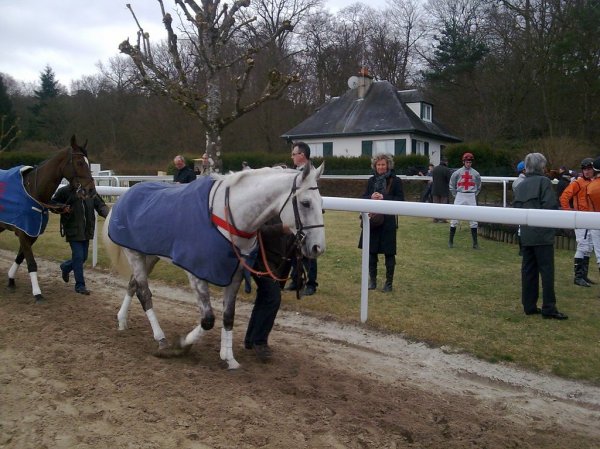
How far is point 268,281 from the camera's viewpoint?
179 inches

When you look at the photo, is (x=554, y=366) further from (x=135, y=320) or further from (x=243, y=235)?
(x=135, y=320)

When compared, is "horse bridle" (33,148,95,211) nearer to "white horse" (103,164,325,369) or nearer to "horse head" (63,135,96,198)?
"horse head" (63,135,96,198)

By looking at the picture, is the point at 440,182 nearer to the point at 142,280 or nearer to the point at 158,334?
the point at 142,280

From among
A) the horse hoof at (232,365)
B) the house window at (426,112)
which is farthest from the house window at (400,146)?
the horse hoof at (232,365)

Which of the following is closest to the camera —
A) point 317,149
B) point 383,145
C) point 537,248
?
point 537,248

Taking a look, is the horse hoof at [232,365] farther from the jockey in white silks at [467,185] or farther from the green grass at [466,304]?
the jockey in white silks at [467,185]

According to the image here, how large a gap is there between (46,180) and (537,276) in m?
5.73

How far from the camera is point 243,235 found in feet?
13.5

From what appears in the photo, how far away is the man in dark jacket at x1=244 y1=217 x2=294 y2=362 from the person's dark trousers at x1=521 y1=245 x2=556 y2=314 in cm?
269

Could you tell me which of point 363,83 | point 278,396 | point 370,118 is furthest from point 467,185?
point 363,83

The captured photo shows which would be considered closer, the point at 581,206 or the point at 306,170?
the point at 306,170

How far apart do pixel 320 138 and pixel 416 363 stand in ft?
105

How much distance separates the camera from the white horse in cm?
385

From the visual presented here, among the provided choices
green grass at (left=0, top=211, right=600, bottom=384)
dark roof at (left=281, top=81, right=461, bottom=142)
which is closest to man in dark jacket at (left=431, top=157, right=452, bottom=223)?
green grass at (left=0, top=211, right=600, bottom=384)
